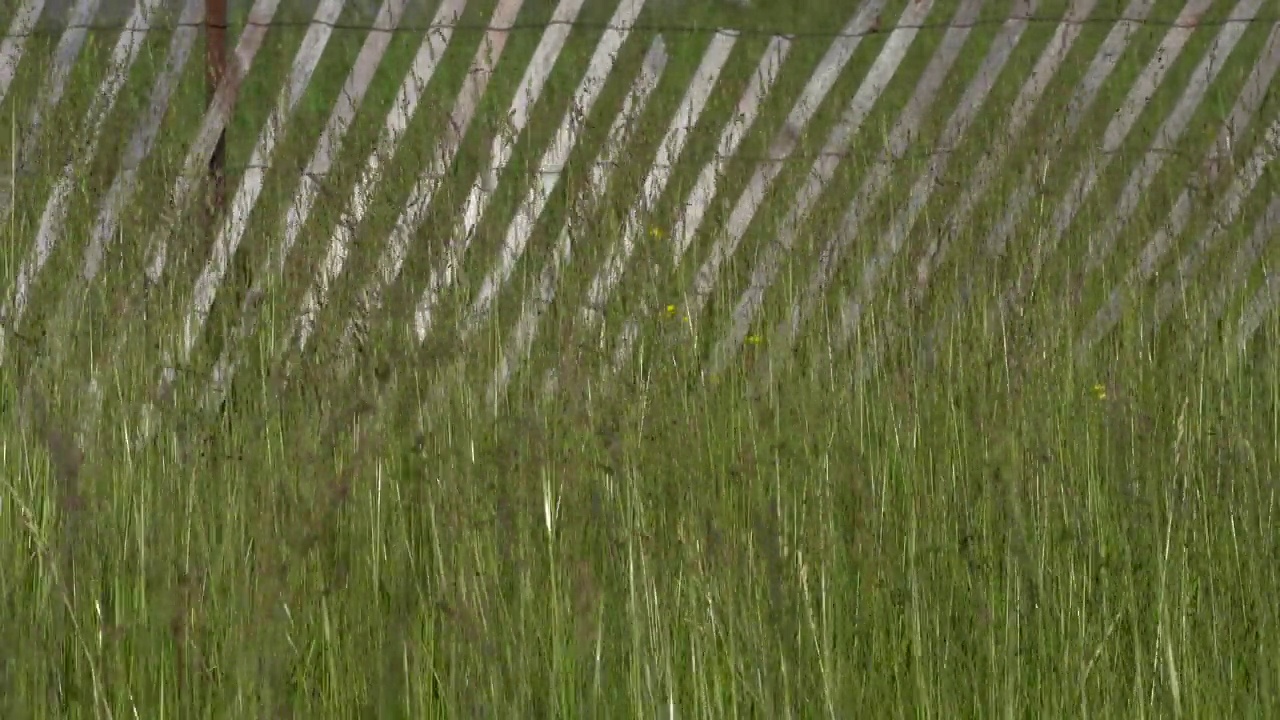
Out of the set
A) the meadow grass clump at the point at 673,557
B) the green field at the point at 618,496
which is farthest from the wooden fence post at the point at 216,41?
the meadow grass clump at the point at 673,557

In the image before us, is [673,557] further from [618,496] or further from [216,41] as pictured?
[216,41]

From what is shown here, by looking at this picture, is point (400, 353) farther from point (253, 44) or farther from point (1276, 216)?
point (1276, 216)

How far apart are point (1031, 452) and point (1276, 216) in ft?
6.82

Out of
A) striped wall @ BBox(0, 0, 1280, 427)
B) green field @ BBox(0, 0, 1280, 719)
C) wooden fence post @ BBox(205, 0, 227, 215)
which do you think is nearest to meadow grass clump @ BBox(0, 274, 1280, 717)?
green field @ BBox(0, 0, 1280, 719)

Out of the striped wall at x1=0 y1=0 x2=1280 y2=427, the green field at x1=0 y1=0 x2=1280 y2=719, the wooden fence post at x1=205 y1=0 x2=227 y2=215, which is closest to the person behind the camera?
the green field at x1=0 y1=0 x2=1280 y2=719

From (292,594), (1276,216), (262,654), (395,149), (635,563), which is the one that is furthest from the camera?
(1276,216)

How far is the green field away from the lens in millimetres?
1241

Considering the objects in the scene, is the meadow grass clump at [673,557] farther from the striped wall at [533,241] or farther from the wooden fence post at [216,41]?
the wooden fence post at [216,41]

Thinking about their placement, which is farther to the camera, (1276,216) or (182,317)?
(1276,216)

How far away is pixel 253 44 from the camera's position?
309 cm

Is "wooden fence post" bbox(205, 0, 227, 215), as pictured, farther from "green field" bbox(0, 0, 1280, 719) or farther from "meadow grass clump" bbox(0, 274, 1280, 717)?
"meadow grass clump" bbox(0, 274, 1280, 717)

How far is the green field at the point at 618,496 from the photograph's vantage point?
48.9 inches

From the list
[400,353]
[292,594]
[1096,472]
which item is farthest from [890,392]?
[292,594]

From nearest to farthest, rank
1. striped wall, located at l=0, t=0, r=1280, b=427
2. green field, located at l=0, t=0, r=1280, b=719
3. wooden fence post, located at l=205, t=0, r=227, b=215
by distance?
green field, located at l=0, t=0, r=1280, b=719, striped wall, located at l=0, t=0, r=1280, b=427, wooden fence post, located at l=205, t=0, r=227, b=215
